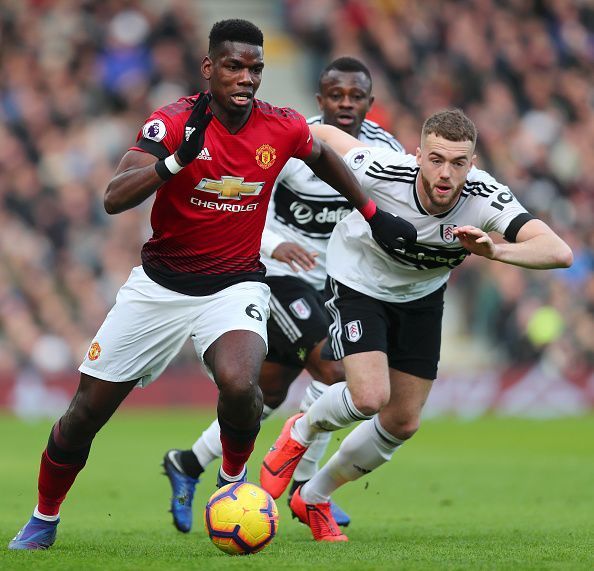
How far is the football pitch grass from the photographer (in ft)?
21.4

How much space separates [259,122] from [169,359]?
138 centimetres

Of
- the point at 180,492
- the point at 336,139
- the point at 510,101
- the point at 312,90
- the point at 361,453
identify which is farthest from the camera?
the point at 312,90

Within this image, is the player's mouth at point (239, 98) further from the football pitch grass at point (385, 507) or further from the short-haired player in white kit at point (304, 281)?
the football pitch grass at point (385, 507)

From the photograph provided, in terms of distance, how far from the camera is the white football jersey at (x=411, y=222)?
739 centimetres

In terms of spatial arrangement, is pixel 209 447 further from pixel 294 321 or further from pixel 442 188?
pixel 442 188

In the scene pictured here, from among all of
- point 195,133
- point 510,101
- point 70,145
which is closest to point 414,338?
point 195,133

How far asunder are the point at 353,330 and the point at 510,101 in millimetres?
15410

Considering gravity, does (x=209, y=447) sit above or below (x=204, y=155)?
below

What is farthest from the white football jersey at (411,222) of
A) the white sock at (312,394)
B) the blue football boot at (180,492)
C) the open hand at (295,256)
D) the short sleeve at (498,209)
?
the blue football boot at (180,492)

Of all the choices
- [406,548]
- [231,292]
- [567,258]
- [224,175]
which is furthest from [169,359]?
[567,258]

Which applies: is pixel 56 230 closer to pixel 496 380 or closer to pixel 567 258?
pixel 496 380

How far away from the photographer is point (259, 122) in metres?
7.11

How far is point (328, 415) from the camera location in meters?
7.73

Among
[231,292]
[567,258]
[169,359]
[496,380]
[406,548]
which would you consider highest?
[567,258]
